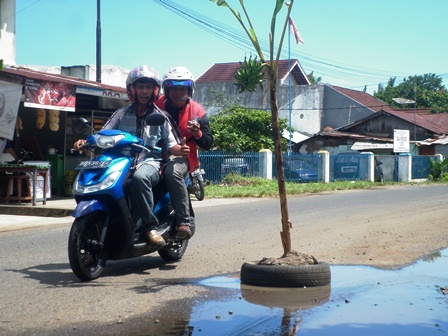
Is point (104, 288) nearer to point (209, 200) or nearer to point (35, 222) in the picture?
point (35, 222)

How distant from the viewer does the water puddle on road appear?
16.0 feet

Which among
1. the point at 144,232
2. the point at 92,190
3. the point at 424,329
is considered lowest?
the point at 424,329

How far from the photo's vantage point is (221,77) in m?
58.8

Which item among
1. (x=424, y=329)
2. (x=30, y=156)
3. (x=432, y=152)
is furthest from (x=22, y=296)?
(x=432, y=152)

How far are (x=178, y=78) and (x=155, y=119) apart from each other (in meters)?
0.71

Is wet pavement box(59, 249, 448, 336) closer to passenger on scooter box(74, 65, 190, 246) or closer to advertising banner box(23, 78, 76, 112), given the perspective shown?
passenger on scooter box(74, 65, 190, 246)

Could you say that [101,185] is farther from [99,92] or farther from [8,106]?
[99,92]

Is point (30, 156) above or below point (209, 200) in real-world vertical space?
above

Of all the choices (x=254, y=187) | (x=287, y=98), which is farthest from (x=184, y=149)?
(x=287, y=98)

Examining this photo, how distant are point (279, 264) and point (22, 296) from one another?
2254 millimetres

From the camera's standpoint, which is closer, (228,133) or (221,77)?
(228,133)

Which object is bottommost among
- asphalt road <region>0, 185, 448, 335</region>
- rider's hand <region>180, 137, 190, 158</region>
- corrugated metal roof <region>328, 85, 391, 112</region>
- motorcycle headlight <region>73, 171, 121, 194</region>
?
asphalt road <region>0, 185, 448, 335</region>

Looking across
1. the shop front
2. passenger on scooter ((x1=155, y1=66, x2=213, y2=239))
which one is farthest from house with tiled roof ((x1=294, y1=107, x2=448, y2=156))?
passenger on scooter ((x1=155, y1=66, x2=213, y2=239))

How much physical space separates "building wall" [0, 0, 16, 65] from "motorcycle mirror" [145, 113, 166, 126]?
708 inches
